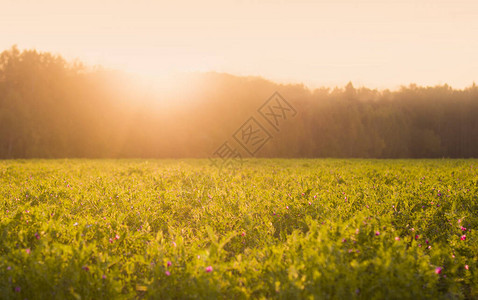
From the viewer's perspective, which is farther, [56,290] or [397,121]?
[397,121]

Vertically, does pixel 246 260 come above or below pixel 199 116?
below

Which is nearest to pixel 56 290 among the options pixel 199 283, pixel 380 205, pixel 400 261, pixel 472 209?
pixel 199 283

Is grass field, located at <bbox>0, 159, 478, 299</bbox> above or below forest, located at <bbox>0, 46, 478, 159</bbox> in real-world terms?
below

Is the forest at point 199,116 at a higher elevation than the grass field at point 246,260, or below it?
higher

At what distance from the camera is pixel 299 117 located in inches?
1795

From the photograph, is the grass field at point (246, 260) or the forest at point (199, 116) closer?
the grass field at point (246, 260)

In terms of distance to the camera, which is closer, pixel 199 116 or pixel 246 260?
pixel 246 260

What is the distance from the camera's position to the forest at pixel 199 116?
121 feet

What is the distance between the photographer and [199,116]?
4594 cm

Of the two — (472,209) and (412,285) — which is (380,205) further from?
(412,285)

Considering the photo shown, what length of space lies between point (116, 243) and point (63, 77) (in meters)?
44.0

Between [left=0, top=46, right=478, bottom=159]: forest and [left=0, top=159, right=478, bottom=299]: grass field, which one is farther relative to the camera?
[left=0, top=46, right=478, bottom=159]: forest

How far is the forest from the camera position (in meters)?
36.8

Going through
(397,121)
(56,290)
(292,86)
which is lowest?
(56,290)
